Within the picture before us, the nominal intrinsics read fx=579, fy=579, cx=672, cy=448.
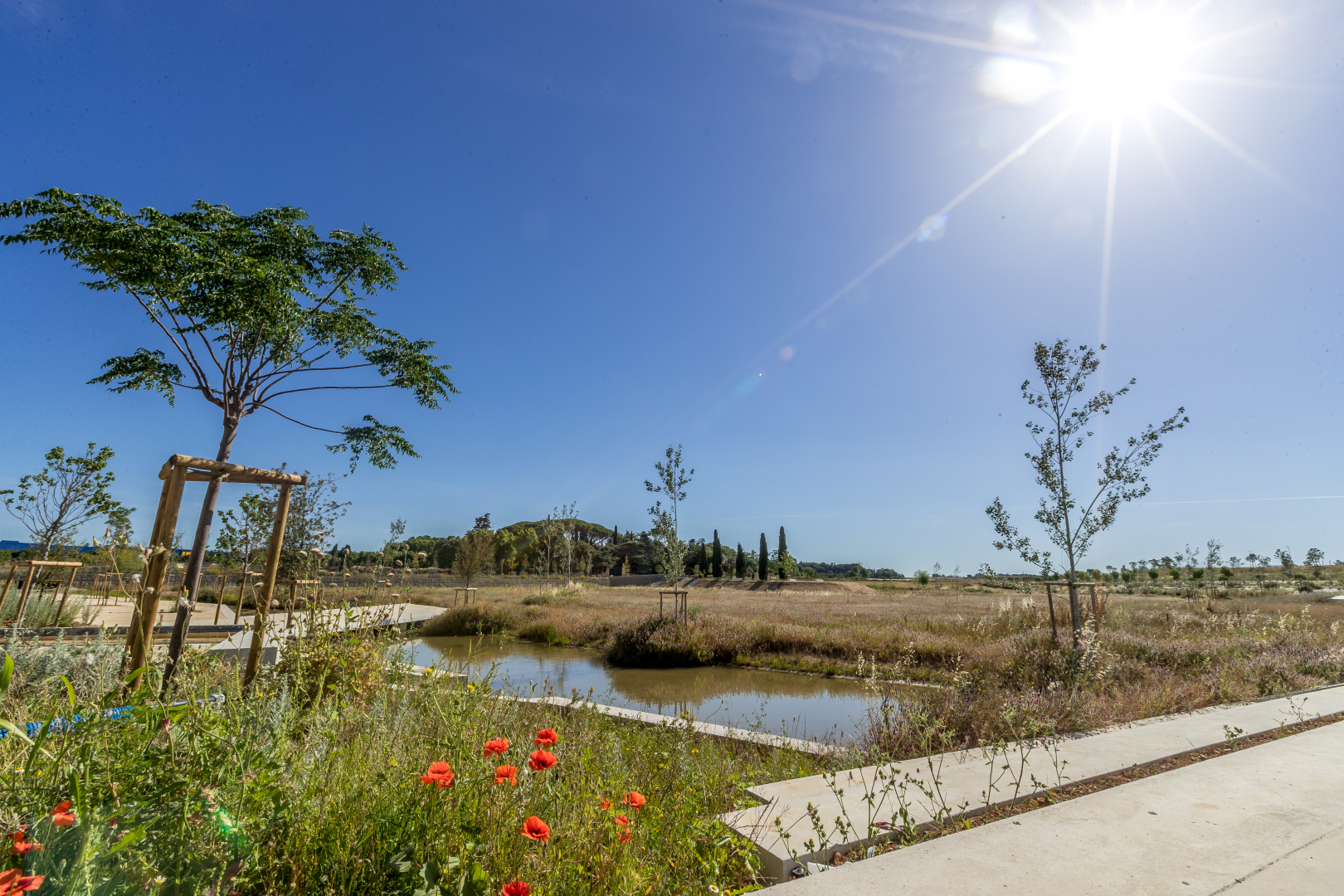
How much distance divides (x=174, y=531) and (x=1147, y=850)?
20.1 ft

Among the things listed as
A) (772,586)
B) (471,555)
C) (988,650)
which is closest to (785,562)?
(772,586)

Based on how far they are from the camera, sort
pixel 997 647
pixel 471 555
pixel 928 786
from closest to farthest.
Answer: pixel 928 786
pixel 997 647
pixel 471 555

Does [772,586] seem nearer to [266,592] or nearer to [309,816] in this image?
[266,592]

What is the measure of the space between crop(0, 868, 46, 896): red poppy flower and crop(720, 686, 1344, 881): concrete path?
210cm

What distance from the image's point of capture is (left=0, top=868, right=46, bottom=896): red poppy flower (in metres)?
0.96

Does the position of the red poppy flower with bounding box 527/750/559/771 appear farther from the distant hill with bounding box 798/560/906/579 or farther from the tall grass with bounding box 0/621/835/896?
the distant hill with bounding box 798/560/906/579

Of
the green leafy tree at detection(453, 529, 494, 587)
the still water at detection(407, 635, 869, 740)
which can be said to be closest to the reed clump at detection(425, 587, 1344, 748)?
the still water at detection(407, 635, 869, 740)

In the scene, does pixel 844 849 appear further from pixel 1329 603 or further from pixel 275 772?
pixel 1329 603

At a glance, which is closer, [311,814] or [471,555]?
[311,814]

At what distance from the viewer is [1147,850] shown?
230 centimetres

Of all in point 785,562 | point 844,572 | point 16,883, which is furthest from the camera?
point 844,572

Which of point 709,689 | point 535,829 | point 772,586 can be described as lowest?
point 709,689

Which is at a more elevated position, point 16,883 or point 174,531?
point 174,531

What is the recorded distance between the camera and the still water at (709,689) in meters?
6.73
